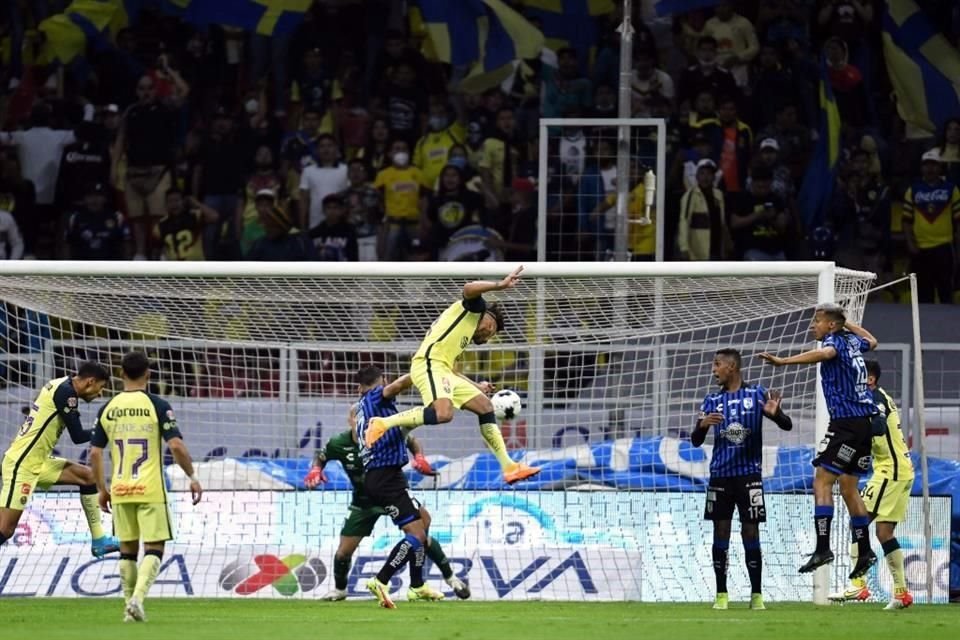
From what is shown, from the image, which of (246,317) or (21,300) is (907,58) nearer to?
(246,317)

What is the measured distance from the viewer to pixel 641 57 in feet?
68.9

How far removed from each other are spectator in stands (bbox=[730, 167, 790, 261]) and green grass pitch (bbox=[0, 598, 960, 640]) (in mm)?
6515

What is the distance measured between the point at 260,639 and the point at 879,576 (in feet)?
24.0

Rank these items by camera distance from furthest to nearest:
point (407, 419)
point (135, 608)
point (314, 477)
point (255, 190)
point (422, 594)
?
1. point (255, 190)
2. point (314, 477)
3. point (422, 594)
4. point (407, 419)
5. point (135, 608)

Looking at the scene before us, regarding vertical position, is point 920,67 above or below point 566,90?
above

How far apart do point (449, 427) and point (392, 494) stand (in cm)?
391

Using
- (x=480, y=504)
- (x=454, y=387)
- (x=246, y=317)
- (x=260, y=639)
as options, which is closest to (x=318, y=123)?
(x=246, y=317)

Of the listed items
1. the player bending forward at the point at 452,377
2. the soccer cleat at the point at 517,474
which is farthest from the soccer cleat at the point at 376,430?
the soccer cleat at the point at 517,474

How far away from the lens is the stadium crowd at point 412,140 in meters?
20.0

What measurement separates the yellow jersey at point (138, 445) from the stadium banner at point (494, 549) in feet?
13.7

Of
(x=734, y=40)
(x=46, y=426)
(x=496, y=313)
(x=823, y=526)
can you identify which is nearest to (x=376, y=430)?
(x=496, y=313)

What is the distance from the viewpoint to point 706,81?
20.6 m

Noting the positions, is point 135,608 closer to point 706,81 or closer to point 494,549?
point 494,549

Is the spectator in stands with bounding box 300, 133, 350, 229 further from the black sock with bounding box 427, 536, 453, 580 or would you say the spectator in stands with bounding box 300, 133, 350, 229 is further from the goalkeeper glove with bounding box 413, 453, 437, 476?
the black sock with bounding box 427, 536, 453, 580
